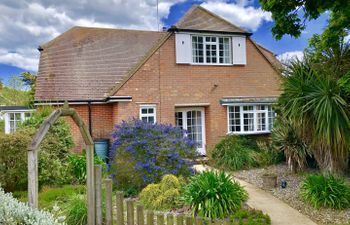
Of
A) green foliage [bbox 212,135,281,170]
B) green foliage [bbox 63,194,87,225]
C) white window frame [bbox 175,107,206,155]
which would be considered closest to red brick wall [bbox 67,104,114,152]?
white window frame [bbox 175,107,206,155]

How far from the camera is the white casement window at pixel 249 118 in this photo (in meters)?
15.7

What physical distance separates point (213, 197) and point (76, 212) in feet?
9.13

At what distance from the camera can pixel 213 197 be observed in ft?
21.5

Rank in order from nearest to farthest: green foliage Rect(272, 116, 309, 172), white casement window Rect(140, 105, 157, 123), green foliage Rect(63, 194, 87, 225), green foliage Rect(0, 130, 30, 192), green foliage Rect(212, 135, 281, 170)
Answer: green foliage Rect(63, 194, 87, 225) < green foliage Rect(0, 130, 30, 192) < green foliage Rect(272, 116, 309, 172) < green foliage Rect(212, 135, 281, 170) < white casement window Rect(140, 105, 157, 123)

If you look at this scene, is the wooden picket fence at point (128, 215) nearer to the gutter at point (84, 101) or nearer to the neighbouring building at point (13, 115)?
the gutter at point (84, 101)

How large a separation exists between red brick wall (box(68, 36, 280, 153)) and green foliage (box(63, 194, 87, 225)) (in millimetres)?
7806

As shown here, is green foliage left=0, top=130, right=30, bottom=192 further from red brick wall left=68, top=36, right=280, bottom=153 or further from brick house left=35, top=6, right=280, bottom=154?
red brick wall left=68, top=36, right=280, bottom=153

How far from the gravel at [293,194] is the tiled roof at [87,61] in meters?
7.32

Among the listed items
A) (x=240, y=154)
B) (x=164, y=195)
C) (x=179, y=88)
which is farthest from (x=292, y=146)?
(x=179, y=88)

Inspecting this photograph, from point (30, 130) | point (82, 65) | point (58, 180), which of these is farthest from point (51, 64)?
point (58, 180)

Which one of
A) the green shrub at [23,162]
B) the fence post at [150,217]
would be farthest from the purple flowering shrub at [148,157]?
the fence post at [150,217]

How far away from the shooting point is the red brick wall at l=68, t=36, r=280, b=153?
46.3ft

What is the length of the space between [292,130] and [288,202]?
361 centimetres

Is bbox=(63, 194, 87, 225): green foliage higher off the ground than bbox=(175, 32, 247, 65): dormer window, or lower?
lower
